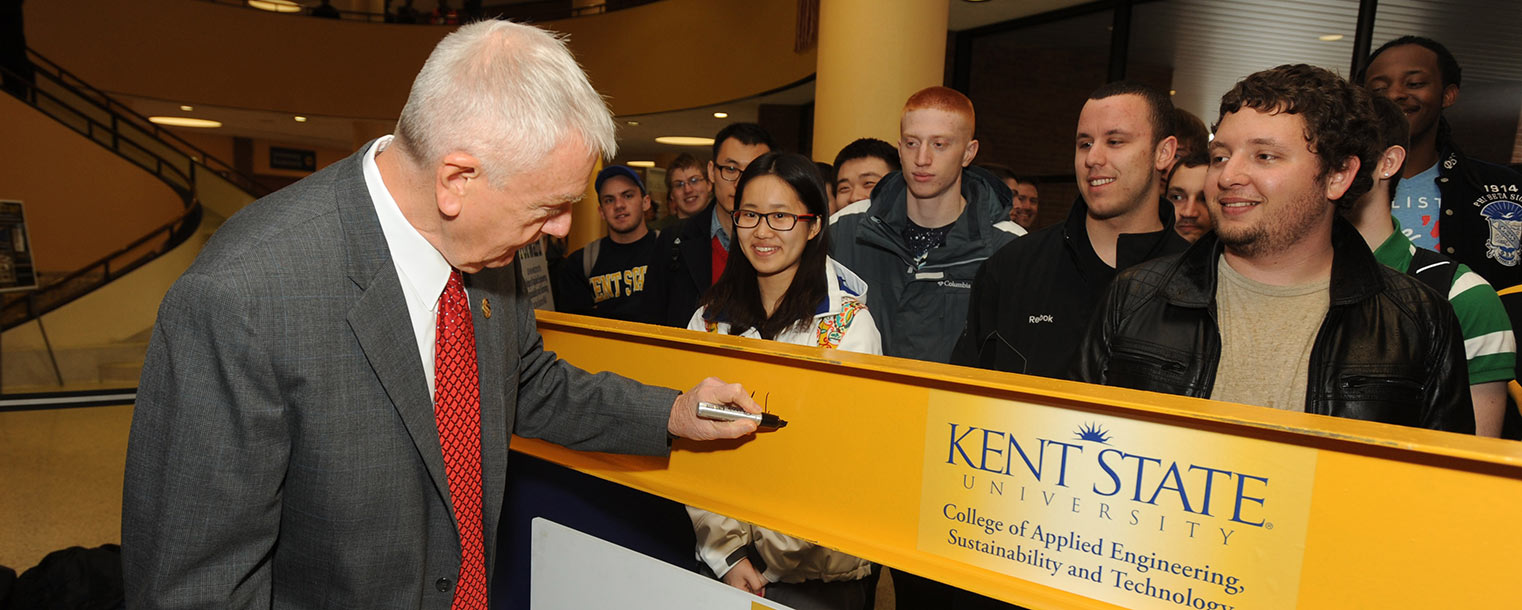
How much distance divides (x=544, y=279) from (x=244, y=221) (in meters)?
2.70

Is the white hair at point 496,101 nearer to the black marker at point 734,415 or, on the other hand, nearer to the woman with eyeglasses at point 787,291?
the black marker at point 734,415

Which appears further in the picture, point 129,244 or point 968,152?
point 129,244

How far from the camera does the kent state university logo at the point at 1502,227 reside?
248cm

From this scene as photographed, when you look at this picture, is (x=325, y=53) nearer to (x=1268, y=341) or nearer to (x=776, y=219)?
(x=776, y=219)

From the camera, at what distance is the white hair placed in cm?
111

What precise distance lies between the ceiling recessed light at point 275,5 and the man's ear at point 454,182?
52.1 feet

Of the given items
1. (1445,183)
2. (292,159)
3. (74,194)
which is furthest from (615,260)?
(292,159)

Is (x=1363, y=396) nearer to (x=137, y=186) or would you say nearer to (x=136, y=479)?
(x=136, y=479)

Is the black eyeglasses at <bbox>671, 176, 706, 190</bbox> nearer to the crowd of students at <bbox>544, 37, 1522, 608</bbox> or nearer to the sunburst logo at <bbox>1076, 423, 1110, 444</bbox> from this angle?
the crowd of students at <bbox>544, 37, 1522, 608</bbox>

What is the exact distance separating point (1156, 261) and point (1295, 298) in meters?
0.26

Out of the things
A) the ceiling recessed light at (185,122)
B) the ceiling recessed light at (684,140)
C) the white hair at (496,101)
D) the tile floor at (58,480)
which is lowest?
the tile floor at (58,480)

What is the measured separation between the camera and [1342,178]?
1.53 m

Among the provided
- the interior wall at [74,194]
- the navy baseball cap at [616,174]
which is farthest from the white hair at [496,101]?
the interior wall at [74,194]

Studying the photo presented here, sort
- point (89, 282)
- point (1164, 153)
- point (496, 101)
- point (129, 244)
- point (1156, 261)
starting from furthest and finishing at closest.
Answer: point (129, 244) < point (89, 282) < point (1164, 153) < point (1156, 261) < point (496, 101)
